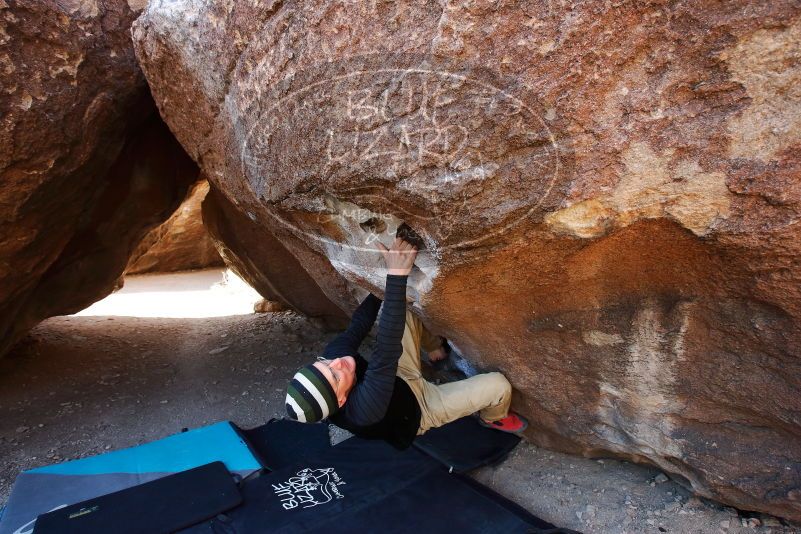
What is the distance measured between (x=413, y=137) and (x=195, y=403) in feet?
7.99

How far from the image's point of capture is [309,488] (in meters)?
2.20

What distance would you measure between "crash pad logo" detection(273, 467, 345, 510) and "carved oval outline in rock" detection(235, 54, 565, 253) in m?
1.24

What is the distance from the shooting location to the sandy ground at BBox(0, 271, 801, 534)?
193 cm

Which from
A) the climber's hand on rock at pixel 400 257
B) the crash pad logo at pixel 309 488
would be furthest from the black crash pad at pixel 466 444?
the climber's hand on rock at pixel 400 257

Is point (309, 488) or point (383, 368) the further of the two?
point (309, 488)

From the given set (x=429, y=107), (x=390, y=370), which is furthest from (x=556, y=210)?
(x=390, y=370)

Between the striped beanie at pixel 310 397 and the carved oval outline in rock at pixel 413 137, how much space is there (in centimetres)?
61

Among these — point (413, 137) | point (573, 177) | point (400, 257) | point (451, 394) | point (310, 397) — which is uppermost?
point (413, 137)

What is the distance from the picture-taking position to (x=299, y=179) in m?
1.58

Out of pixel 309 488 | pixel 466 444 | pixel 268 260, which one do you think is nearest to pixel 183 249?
pixel 268 260

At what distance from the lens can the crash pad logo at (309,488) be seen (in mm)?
2119

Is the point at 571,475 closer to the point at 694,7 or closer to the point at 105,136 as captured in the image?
the point at 694,7

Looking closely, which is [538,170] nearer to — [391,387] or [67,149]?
[391,387]

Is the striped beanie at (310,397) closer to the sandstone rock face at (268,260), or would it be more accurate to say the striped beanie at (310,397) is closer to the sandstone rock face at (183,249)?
the sandstone rock face at (268,260)
